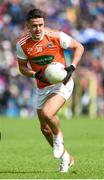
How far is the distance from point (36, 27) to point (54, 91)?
3.24ft

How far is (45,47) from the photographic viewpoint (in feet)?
34.3

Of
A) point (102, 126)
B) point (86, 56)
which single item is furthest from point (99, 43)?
point (102, 126)

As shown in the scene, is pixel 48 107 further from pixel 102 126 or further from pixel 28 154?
pixel 102 126

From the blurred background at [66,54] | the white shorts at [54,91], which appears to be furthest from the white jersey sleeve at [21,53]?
the blurred background at [66,54]

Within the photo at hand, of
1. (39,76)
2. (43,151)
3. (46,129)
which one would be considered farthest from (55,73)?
(43,151)

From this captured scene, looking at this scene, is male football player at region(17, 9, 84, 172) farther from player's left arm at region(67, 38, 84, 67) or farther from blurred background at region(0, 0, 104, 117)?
blurred background at region(0, 0, 104, 117)

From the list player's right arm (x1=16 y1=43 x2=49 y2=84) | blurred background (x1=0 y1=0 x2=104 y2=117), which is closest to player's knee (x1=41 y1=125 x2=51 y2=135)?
player's right arm (x1=16 y1=43 x2=49 y2=84)

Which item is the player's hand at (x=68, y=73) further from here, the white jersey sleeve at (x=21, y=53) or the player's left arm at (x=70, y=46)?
the white jersey sleeve at (x=21, y=53)

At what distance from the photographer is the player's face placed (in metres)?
10.1

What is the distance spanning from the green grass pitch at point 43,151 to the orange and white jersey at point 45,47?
1412mm

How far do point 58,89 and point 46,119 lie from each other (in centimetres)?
55

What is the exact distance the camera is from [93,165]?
1137cm

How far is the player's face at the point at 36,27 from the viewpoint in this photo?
1015cm

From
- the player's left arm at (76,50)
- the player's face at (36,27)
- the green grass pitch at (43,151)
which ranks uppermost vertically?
the player's face at (36,27)
